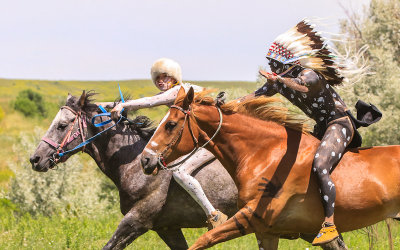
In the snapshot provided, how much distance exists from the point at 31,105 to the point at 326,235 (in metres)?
71.7

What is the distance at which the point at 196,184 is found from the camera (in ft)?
21.6

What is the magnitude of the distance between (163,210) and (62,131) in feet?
5.40

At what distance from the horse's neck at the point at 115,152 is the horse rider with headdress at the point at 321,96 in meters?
1.98

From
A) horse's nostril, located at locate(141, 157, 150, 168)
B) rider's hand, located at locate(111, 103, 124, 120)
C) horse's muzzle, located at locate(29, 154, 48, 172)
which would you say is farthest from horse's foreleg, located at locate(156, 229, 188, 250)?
horse's nostril, located at locate(141, 157, 150, 168)

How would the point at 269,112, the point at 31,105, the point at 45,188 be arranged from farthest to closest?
the point at 31,105 < the point at 45,188 < the point at 269,112

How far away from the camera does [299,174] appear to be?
5.44 m


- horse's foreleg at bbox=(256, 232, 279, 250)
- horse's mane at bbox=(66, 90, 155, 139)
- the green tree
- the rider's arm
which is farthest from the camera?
the green tree

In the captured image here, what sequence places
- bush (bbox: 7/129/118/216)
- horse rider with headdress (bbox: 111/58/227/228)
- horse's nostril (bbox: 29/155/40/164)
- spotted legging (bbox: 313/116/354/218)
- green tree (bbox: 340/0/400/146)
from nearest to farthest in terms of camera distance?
spotted legging (bbox: 313/116/354/218) → horse rider with headdress (bbox: 111/58/227/228) → horse's nostril (bbox: 29/155/40/164) → bush (bbox: 7/129/118/216) → green tree (bbox: 340/0/400/146)

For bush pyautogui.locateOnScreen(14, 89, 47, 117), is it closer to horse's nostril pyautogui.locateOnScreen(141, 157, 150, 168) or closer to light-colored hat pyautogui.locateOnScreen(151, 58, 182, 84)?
light-colored hat pyautogui.locateOnScreen(151, 58, 182, 84)

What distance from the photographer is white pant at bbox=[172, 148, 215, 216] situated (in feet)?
21.3

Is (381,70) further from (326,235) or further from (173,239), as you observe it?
(326,235)

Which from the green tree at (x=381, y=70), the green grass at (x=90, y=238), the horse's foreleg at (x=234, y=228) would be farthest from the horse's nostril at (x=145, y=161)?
the green tree at (x=381, y=70)

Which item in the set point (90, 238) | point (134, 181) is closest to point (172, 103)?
point (134, 181)

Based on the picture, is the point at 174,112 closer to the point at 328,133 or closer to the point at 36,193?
the point at 328,133
